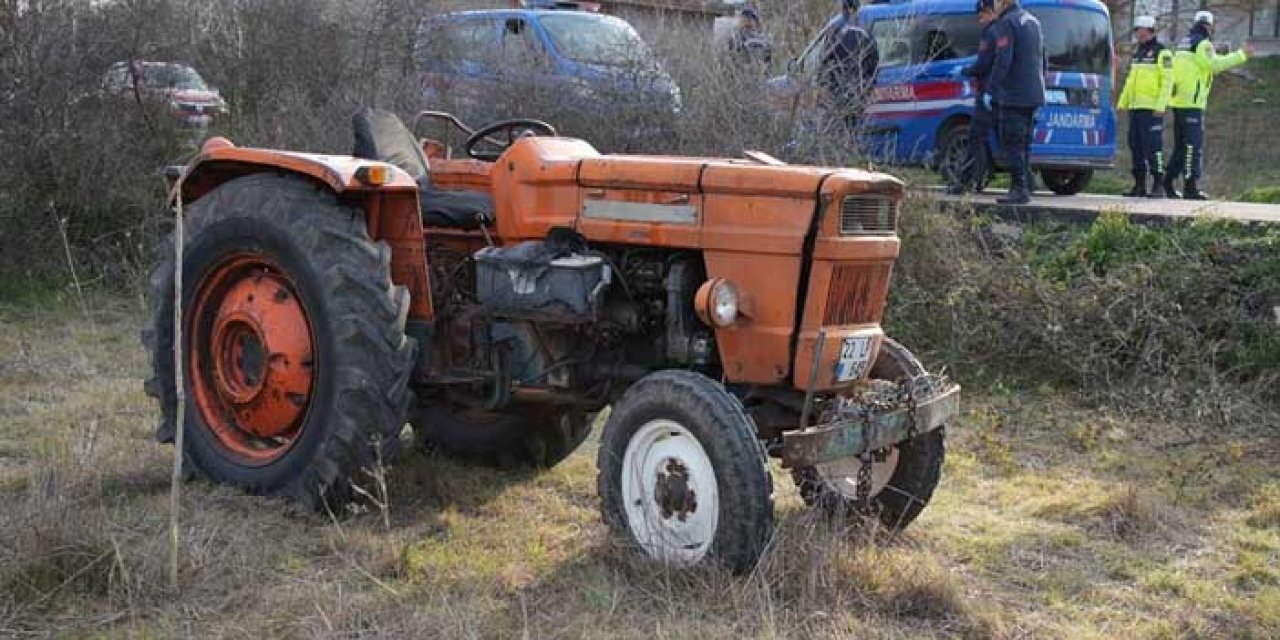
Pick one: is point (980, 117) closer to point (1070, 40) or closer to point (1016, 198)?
point (1016, 198)

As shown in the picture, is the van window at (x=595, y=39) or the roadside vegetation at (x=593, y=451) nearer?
the roadside vegetation at (x=593, y=451)

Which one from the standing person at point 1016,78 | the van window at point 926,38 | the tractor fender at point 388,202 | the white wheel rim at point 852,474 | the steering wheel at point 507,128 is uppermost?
the van window at point 926,38

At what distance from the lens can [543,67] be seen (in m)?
10.9

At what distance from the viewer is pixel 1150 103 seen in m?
13.2

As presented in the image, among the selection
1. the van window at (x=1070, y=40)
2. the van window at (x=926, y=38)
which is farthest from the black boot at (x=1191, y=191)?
the van window at (x=926, y=38)

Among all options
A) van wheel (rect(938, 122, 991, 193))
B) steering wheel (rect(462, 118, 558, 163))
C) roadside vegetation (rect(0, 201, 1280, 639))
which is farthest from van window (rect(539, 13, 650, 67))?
steering wheel (rect(462, 118, 558, 163))

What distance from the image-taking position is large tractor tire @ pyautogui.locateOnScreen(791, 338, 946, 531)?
5047 mm

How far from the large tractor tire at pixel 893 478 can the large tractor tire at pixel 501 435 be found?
1.15m

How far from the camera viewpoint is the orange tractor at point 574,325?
4.50 metres

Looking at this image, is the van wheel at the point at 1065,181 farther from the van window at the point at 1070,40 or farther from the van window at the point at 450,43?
the van window at the point at 450,43

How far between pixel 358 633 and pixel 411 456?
216cm

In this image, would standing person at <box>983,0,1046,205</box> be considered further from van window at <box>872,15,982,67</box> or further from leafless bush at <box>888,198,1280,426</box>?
van window at <box>872,15,982,67</box>

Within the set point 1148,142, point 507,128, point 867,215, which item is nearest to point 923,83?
point 1148,142

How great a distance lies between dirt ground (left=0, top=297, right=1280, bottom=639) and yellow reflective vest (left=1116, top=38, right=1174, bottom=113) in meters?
7.29
